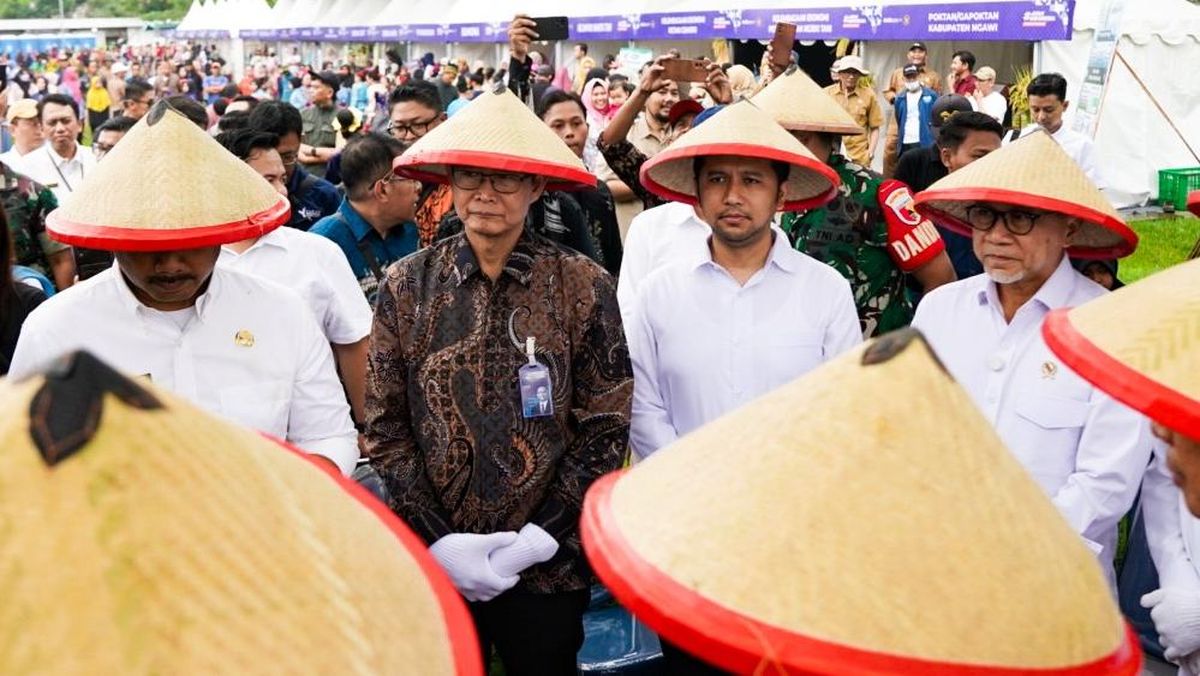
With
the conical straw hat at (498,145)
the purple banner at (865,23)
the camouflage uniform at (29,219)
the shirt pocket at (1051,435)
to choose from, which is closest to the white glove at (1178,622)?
the shirt pocket at (1051,435)

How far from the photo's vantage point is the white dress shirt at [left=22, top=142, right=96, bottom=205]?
7.37 meters

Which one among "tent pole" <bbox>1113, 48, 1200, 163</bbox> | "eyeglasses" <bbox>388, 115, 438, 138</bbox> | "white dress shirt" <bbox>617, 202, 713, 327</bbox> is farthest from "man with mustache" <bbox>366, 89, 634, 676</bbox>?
"tent pole" <bbox>1113, 48, 1200, 163</bbox>

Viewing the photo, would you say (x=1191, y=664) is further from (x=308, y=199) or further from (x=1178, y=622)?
(x=308, y=199)

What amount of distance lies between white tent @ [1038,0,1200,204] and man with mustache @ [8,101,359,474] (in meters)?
12.1

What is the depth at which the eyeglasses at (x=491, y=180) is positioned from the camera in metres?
3.15

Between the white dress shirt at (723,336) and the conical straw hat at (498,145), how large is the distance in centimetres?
43

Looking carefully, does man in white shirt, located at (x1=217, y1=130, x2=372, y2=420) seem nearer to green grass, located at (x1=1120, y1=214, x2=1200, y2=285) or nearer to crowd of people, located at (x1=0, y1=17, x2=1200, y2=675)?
crowd of people, located at (x1=0, y1=17, x2=1200, y2=675)

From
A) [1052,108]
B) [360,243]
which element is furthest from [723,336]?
[1052,108]

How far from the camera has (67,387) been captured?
0.82 meters

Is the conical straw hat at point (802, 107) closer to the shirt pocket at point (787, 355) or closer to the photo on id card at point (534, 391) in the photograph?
the shirt pocket at point (787, 355)

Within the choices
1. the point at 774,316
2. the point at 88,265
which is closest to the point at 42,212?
the point at 88,265

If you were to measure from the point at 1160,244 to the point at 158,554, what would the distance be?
1176 centimetres

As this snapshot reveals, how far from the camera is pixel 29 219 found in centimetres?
510

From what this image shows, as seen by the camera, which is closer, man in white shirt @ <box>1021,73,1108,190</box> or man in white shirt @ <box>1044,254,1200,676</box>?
man in white shirt @ <box>1044,254,1200,676</box>
